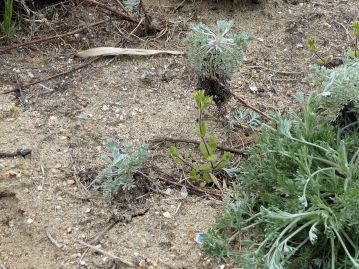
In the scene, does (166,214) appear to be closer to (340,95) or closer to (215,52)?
(215,52)

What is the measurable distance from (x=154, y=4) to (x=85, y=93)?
3.11 feet

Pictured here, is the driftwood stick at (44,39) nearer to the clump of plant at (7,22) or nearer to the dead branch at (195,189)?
the clump of plant at (7,22)

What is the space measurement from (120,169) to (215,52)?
639mm

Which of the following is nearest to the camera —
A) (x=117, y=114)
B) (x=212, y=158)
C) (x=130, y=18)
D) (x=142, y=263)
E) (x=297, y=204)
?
(x=297, y=204)

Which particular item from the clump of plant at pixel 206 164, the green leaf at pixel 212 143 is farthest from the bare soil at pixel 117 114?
the green leaf at pixel 212 143

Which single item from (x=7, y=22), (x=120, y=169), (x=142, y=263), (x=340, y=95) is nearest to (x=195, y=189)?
(x=120, y=169)

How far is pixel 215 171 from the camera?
273 centimetres

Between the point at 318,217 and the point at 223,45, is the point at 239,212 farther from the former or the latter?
the point at 223,45

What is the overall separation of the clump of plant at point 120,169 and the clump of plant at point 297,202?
1.33 ft

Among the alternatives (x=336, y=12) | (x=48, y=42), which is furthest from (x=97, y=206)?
(x=336, y=12)

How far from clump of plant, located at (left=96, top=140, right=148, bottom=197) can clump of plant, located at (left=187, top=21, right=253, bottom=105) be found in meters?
0.44

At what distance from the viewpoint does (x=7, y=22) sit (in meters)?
3.48

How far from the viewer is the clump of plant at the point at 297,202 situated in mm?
2109

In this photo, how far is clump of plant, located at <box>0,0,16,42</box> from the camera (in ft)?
11.3
